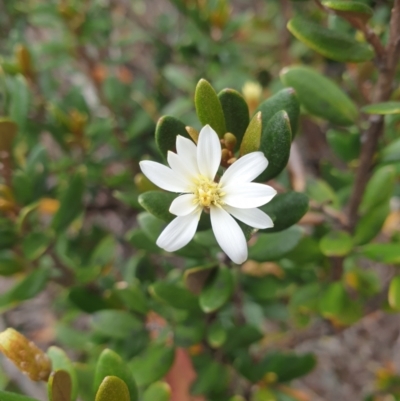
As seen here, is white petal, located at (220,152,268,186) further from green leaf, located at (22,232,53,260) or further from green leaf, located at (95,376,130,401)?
green leaf, located at (22,232,53,260)

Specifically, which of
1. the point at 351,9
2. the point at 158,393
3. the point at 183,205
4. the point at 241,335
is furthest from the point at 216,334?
the point at 351,9

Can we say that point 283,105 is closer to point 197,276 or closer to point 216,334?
point 197,276

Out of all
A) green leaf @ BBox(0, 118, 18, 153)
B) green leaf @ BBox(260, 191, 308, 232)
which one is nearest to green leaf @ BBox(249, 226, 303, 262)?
green leaf @ BBox(260, 191, 308, 232)

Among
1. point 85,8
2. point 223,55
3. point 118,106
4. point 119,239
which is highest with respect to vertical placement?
point 85,8

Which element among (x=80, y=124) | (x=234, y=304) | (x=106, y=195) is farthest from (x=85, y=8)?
(x=234, y=304)

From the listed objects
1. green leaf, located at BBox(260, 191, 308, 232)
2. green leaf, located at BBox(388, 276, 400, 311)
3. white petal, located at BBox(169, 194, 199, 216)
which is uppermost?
white petal, located at BBox(169, 194, 199, 216)

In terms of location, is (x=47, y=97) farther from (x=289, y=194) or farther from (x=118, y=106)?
(x=289, y=194)
